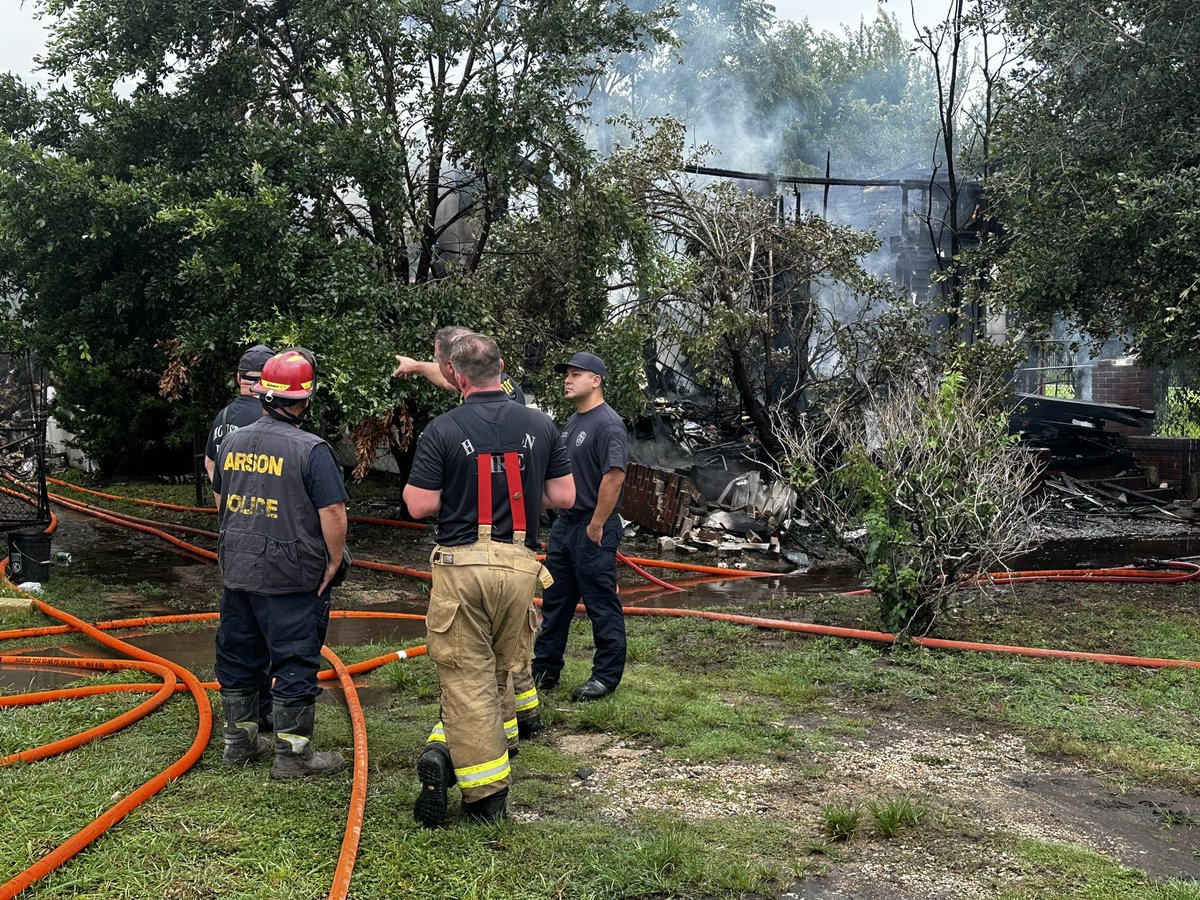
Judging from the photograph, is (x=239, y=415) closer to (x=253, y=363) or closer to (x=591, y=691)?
(x=253, y=363)

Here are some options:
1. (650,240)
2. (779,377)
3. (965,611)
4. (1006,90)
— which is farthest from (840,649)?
(779,377)

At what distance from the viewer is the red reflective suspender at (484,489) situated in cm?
393

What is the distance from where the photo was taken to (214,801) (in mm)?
3900

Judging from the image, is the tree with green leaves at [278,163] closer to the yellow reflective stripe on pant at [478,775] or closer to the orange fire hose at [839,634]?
the orange fire hose at [839,634]

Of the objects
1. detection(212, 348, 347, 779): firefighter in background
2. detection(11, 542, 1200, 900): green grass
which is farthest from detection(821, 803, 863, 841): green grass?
detection(212, 348, 347, 779): firefighter in background

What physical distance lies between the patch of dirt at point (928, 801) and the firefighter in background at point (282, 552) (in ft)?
3.86

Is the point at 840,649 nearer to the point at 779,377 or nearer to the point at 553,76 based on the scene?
the point at 553,76

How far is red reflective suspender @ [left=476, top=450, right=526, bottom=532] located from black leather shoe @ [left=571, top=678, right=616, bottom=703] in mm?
1630

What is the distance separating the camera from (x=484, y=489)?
3939 mm

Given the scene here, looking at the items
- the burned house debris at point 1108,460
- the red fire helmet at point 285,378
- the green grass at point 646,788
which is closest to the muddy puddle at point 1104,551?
the burned house debris at point 1108,460

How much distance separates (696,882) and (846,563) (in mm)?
8022

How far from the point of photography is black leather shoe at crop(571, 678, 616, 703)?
211 inches

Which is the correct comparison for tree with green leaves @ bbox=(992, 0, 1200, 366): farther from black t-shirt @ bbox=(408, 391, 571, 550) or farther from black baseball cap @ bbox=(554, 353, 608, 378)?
black t-shirt @ bbox=(408, 391, 571, 550)

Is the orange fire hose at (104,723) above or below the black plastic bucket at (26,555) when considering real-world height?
below
